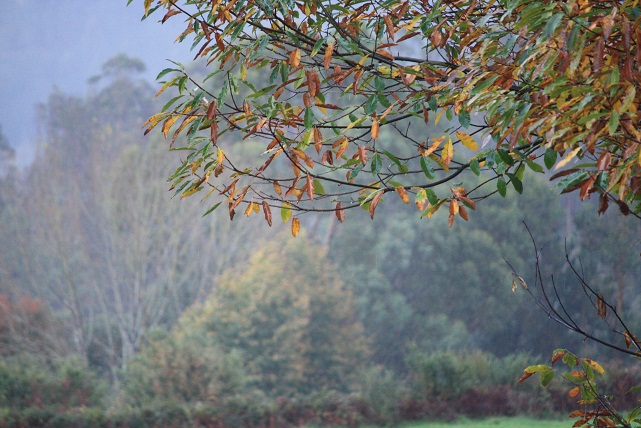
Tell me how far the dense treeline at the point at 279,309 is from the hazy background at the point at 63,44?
26530 mm

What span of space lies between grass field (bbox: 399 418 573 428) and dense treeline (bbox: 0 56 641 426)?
0.33m

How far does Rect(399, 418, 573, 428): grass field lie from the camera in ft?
31.9

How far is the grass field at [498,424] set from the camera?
9719 millimetres

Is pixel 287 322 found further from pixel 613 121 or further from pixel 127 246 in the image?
pixel 613 121

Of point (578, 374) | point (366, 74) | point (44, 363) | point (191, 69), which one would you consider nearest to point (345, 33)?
point (366, 74)

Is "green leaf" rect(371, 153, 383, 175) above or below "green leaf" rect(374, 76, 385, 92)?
below

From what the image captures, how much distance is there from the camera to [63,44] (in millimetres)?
48562

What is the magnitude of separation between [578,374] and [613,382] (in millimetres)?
9605

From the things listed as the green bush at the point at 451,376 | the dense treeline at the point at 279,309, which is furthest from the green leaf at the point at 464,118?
the green bush at the point at 451,376

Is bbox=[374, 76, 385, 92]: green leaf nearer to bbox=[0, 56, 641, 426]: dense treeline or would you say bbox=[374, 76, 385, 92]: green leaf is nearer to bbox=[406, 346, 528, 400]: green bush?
bbox=[0, 56, 641, 426]: dense treeline

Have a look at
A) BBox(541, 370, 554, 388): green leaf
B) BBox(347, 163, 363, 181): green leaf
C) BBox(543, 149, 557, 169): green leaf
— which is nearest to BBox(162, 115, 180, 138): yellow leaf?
BBox(347, 163, 363, 181): green leaf

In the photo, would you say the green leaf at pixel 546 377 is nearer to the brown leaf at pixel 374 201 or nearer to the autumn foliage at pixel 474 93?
the autumn foliage at pixel 474 93

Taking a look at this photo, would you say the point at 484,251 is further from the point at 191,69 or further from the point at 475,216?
the point at 191,69

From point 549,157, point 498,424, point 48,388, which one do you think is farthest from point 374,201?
point 48,388
